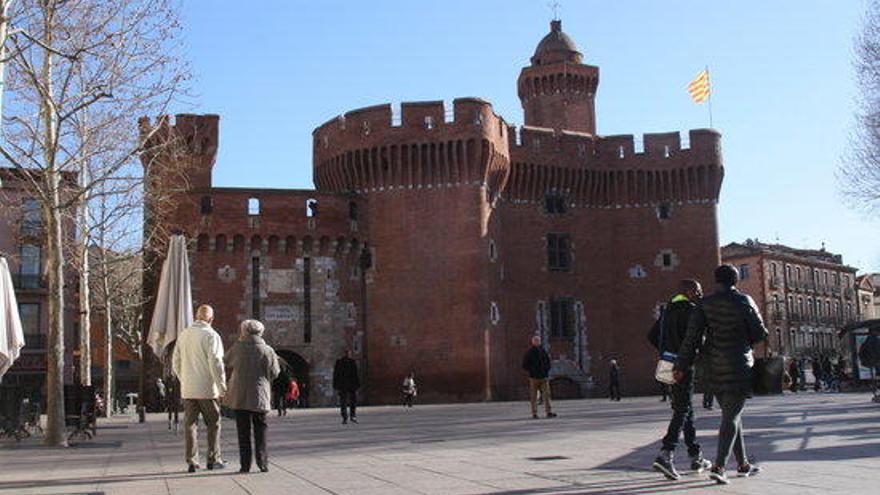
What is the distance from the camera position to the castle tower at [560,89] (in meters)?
49.7

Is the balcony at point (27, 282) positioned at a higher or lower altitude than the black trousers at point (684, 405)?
higher

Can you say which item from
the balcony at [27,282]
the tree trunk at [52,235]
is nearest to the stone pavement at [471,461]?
the tree trunk at [52,235]

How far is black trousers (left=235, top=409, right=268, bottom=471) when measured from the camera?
406 inches

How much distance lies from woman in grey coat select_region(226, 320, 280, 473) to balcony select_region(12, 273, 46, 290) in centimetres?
4013

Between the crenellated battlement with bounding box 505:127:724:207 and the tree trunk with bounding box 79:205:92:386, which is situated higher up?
the crenellated battlement with bounding box 505:127:724:207

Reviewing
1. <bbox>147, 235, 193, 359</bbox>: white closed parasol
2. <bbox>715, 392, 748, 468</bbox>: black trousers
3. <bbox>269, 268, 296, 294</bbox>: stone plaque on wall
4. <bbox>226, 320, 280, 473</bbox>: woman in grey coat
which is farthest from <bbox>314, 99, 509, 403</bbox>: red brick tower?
<bbox>715, 392, 748, 468</bbox>: black trousers

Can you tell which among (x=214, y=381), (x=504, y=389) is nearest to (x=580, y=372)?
(x=504, y=389)

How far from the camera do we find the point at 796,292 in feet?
248

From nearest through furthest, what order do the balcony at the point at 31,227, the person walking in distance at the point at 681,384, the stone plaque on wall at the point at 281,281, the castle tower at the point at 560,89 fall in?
the person walking in distance at the point at 681,384 → the balcony at the point at 31,227 → the stone plaque on wall at the point at 281,281 → the castle tower at the point at 560,89

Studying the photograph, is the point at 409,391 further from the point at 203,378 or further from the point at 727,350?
the point at 727,350

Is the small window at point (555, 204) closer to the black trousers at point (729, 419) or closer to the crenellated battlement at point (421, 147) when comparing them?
the crenellated battlement at point (421, 147)

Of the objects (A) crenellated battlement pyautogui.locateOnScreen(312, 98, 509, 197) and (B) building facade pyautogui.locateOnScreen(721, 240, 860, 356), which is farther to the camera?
(B) building facade pyautogui.locateOnScreen(721, 240, 860, 356)

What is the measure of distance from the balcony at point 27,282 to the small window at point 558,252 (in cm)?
2573

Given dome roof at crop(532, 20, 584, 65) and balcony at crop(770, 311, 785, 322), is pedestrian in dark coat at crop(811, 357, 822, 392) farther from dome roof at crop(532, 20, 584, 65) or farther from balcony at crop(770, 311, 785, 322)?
balcony at crop(770, 311, 785, 322)
